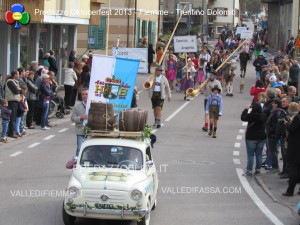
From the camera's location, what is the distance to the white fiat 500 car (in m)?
12.3

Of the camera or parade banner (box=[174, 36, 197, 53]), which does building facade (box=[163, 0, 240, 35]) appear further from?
the camera

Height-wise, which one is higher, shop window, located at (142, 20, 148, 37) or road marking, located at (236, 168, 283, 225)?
shop window, located at (142, 20, 148, 37)

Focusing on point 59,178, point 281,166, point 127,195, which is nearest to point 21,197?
point 59,178

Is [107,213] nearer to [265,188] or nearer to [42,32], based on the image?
[265,188]

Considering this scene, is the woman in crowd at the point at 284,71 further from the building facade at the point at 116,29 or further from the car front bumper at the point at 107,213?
the building facade at the point at 116,29

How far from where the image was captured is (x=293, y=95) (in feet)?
65.9

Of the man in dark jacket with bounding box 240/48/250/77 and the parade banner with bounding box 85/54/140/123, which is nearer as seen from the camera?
the parade banner with bounding box 85/54/140/123

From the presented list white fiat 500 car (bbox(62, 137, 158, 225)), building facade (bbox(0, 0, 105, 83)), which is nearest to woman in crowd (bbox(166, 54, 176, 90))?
building facade (bbox(0, 0, 105, 83))

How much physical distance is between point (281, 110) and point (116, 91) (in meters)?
3.86

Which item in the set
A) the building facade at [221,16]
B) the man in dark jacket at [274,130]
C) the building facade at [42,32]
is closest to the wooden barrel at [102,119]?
the man in dark jacket at [274,130]

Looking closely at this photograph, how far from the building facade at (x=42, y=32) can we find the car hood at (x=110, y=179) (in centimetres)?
1537

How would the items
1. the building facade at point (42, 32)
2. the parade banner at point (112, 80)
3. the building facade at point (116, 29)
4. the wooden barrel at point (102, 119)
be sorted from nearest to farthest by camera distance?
the wooden barrel at point (102, 119) < the parade banner at point (112, 80) < the building facade at point (42, 32) < the building facade at point (116, 29)

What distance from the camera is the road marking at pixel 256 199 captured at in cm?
1398

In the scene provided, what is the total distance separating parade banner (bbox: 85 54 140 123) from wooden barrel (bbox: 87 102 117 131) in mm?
2557
